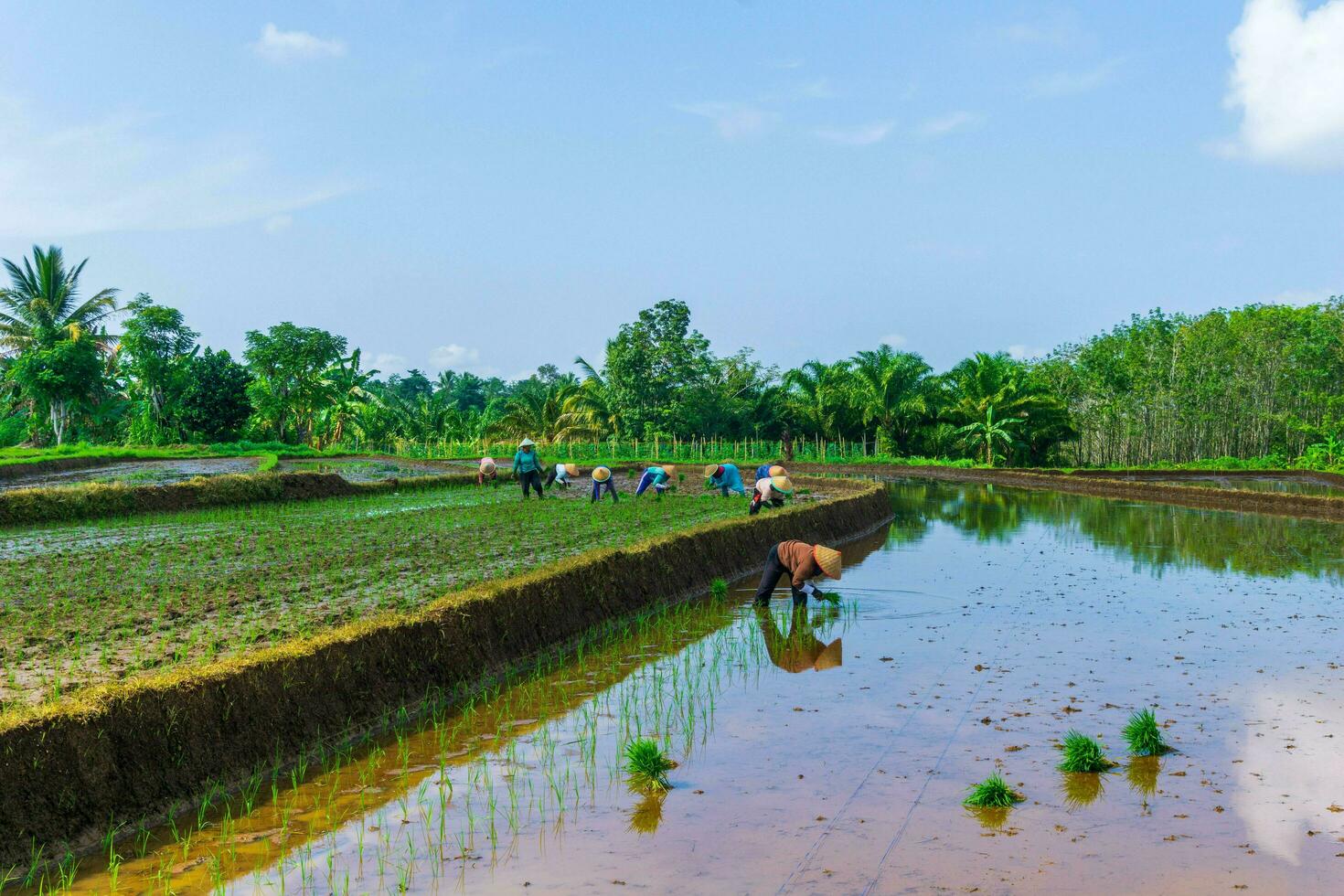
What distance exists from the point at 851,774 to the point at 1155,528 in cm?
1545

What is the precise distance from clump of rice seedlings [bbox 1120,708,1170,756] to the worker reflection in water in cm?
272

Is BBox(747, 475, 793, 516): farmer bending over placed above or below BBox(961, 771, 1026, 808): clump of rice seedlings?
above

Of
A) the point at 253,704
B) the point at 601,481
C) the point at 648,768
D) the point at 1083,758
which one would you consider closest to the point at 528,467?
the point at 601,481

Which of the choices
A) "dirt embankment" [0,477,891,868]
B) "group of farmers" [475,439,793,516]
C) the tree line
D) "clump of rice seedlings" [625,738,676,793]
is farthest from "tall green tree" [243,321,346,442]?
"clump of rice seedlings" [625,738,676,793]

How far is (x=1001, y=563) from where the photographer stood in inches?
579

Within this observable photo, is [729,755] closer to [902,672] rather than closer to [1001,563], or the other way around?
[902,672]

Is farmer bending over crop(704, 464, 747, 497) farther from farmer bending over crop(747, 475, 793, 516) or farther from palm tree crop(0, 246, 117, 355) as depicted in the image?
palm tree crop(0, 246, 117, 355)

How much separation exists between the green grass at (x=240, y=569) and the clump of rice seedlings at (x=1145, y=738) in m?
5.53

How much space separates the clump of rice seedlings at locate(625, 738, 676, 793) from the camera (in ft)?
19.0

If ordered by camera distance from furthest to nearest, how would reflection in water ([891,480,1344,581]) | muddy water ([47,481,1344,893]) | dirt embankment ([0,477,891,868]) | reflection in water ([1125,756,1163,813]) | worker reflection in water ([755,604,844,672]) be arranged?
reflection in water ([891,480,1344,581])
worker reflection in water ([755,604,844,672])
reflection in water ([1125,756,1163,813])
dirt embankment ([0,477,891,868])
muddy water ([47,481,1344,893])

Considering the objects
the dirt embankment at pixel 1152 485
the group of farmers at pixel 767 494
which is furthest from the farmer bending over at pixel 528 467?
the dirt embankment at pixel 1152 485

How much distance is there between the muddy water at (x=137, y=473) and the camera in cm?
2512

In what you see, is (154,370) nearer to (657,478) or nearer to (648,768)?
(657,478)

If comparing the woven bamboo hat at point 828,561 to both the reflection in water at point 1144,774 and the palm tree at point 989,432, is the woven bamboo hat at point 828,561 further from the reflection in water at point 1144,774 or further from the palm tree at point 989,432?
the palm tree at point 989,432
